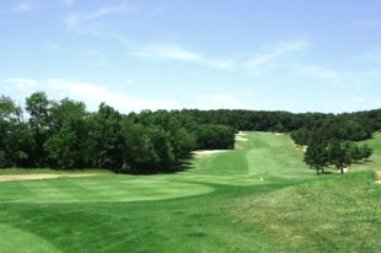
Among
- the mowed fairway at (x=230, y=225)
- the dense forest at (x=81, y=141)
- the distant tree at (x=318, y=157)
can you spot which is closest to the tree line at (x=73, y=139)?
the dense forest at (x=81, y=141)

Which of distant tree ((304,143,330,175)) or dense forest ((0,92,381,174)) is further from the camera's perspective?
distant tree ((304,143,330,175))

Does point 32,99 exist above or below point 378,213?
above

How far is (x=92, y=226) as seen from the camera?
20.5 metres

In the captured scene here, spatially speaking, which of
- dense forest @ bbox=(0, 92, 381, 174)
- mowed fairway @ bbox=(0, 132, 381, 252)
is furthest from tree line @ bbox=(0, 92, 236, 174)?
mowed fairway @ bbox=(0, 132, 381, 252)

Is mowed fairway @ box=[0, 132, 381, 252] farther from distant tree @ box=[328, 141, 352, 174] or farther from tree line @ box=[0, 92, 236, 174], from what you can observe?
distant tree @ box=[328, 141, 352, 174]

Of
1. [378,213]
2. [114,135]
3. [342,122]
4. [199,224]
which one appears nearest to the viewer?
[378,213]

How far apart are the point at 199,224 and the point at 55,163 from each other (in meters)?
69.7

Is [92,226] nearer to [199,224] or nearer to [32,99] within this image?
[199,224]

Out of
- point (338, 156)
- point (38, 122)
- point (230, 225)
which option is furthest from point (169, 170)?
point (230, 225)

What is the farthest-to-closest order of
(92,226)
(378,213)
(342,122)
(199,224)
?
(342,122), (92,226), (199,224), (378,213)

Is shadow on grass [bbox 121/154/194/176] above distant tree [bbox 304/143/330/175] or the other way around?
the other way around

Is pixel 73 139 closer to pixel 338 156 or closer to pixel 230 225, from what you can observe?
pixel 338 156

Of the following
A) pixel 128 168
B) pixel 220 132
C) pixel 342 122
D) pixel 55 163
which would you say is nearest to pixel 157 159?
pixel 128 168

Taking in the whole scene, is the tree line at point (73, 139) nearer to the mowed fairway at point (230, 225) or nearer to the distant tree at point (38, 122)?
the distant tree at point (38, 122)
